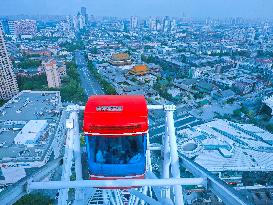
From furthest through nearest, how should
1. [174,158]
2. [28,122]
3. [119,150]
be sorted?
[28,122] < [119,150] < [174,158]

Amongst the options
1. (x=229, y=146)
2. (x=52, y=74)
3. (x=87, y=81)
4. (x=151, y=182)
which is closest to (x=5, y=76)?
(x=52, y=74)

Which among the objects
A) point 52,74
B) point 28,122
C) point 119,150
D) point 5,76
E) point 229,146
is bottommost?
point 229,146

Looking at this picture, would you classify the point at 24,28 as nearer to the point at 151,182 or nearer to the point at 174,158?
the point at 174,158

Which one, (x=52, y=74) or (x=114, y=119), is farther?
(x=52, y=74)

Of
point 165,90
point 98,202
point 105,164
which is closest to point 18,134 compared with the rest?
point 98,202

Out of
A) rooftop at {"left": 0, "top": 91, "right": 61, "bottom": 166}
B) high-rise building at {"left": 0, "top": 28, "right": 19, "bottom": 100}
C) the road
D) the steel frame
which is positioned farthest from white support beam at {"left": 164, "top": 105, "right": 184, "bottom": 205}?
high-rise building at {"left": 0, "top": 28, "right": 19, "bottom": 100}

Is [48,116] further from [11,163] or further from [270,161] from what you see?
[270,161]

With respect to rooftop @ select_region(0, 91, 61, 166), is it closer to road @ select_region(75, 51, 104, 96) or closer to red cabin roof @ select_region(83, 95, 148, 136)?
road @ select_region(75, 51, 104, 96)

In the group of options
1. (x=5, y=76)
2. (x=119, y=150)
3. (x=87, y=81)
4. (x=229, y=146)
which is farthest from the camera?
(x=87, y=81)
